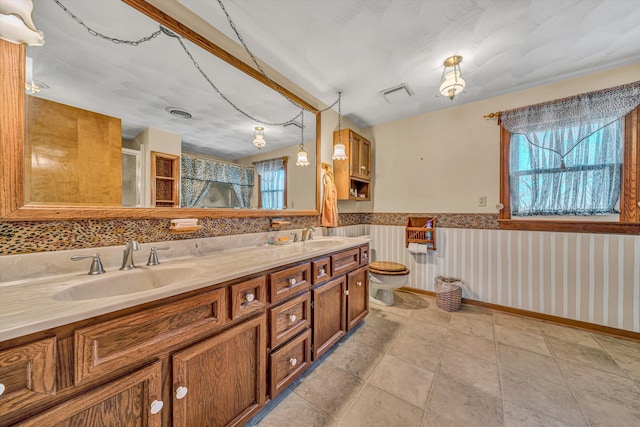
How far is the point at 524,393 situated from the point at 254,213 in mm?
2104

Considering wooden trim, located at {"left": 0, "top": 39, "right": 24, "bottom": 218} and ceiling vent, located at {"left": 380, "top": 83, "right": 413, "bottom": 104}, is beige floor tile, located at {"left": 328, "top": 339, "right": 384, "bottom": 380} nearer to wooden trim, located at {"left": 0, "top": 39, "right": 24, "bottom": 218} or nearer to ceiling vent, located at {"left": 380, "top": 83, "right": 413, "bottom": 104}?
wooden trim, located at {"left": 0, "top": 39, "right": 24, "bottom": 218}

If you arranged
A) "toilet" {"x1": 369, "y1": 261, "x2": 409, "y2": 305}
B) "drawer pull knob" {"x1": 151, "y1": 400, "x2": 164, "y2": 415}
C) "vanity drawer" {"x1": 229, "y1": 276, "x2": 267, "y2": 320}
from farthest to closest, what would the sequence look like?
"toilet" {"x1": 369, "y1": 261, "x2": 409, "y2": 305} → "vanity drawer" {"x1": 229, "y1": 276, "x2": 267, "y2": 320} → "drawer pull knob" {"x1": 151, "y1": 400, "x2": 164, "y2": 415}

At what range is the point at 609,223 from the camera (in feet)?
6.31

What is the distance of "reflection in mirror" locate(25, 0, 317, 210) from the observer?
0.94 metres

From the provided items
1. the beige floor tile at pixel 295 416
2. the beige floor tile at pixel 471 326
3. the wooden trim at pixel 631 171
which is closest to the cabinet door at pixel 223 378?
the beige floor tile at pixel 295 416

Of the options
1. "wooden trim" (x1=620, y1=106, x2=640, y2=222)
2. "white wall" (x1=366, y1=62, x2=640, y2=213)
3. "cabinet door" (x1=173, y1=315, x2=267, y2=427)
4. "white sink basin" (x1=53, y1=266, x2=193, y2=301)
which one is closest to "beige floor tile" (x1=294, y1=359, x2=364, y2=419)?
"cabinet door" (x1=173, y1=315, x2=267, y2=427)

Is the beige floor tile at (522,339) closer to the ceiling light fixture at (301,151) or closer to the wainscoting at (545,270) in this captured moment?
the wainscoting at (545,270)

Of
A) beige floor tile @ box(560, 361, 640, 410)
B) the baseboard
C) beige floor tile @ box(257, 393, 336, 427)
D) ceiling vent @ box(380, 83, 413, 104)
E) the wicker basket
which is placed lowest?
beige floor tile @ box(257, 393, 336, 427)

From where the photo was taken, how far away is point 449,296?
2404mm

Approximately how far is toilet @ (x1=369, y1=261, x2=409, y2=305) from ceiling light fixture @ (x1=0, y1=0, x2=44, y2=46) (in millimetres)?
2608

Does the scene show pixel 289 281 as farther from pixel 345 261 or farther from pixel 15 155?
pixel 15 155

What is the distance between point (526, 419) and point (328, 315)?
1.19 metres

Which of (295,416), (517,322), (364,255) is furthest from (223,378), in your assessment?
(517,322)

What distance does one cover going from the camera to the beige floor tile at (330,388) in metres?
1.26
